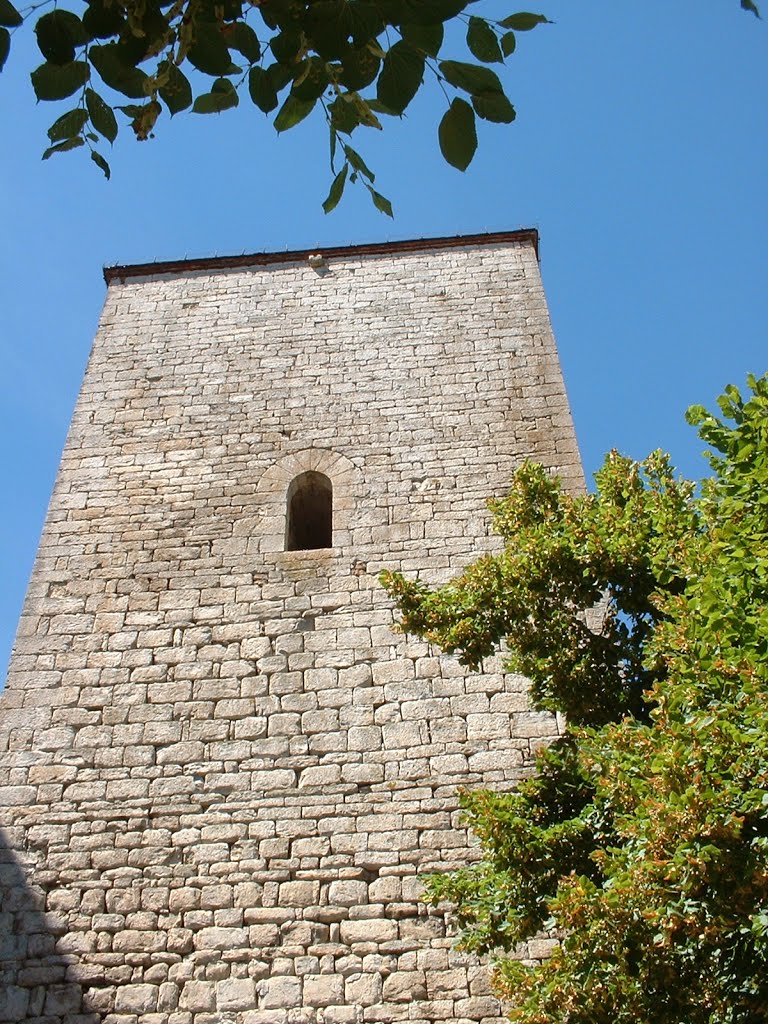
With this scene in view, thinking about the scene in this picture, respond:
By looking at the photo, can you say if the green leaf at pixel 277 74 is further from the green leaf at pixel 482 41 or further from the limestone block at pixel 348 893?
the limestone block at pixel 348 893

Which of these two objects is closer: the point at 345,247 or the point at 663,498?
the point at 663,498

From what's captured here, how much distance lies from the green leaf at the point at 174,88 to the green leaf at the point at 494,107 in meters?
0.85

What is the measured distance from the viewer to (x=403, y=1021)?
517 cm

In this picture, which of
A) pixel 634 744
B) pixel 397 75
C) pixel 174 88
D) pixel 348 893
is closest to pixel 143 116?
pixel 174 88

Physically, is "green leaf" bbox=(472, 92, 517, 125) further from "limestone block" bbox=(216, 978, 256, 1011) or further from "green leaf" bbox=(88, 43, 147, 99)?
"limestone block" bbox=(216, 978, 256, 1011)

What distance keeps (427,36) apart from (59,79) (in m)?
0.94

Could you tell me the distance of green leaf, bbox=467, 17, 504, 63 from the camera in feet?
7.80

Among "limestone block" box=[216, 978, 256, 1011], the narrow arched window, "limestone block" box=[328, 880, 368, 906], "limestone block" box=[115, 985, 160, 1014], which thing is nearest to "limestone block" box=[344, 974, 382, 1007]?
"limestone block" box=[328, 880, 368, 906]

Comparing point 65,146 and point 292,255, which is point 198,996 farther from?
point 292,255

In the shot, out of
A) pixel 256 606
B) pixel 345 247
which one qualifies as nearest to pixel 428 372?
pixel 345 247

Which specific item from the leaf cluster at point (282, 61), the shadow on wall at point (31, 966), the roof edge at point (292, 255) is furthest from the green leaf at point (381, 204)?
the roof edge at point (292, 255)

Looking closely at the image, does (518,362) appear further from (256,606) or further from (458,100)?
(458,100)

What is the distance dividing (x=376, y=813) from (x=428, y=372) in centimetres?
413

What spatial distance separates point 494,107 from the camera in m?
2.38
